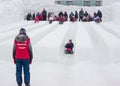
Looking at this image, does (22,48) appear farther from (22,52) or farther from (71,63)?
(71,63)

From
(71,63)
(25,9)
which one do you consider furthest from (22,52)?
→ (25,9)

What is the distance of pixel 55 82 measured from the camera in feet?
34.0

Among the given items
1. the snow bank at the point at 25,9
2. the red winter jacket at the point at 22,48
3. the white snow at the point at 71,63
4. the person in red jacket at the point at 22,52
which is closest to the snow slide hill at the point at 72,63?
the white snow at the point at 71,63

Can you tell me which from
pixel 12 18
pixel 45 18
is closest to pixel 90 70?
pixel 12 18

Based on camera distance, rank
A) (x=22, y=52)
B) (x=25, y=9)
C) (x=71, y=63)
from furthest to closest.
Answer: (x=25, y=9) → (x=71, y=63) → (x=22, y=52)

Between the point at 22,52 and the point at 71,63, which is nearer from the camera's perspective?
the point at 22,52

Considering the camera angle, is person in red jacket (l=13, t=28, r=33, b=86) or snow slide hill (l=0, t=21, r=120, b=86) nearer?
person in red jacket (l=13, t=28, r=33, b=86)

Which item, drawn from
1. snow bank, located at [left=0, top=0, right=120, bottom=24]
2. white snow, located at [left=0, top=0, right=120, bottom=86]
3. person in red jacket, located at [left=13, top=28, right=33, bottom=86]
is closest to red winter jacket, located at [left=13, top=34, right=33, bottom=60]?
person in red jacket, located at [left=13, top=28, right=33, bottom=86]

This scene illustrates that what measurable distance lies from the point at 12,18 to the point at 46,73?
18.2m

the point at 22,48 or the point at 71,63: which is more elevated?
the point at 22,48

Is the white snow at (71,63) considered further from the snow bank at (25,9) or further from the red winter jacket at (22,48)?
the snow bank at (25,9)

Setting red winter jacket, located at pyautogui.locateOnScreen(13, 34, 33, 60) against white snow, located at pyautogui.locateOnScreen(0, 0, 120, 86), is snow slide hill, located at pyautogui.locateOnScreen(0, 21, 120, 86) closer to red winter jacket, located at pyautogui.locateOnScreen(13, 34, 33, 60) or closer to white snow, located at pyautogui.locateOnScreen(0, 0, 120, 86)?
white snow, located at pyautogui.locateOnScreen(0, 0, 120, 86)

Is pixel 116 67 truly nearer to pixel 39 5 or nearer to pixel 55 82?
pixel 55 82

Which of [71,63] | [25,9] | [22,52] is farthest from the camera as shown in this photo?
[25,9]
